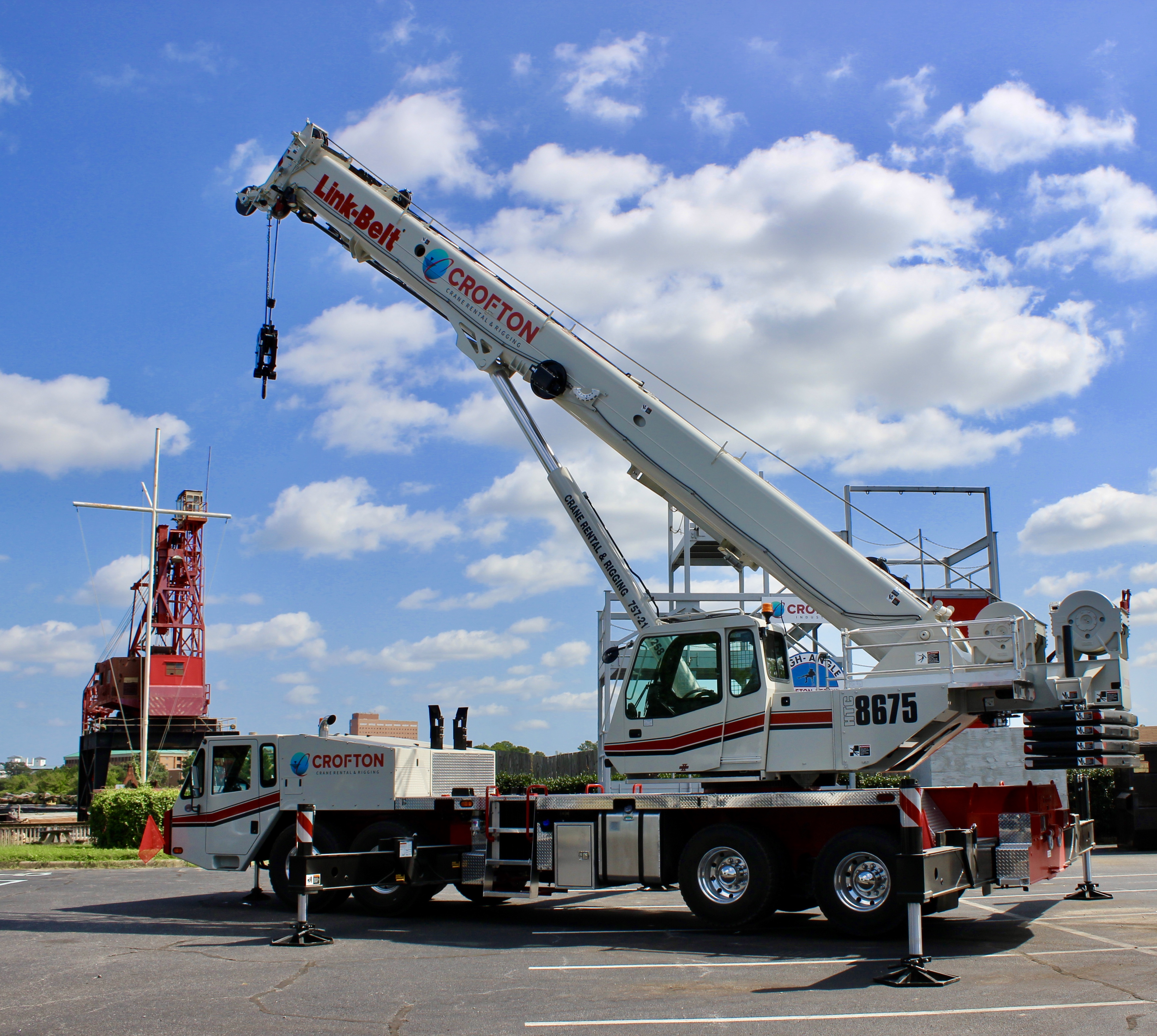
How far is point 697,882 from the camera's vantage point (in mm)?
11414

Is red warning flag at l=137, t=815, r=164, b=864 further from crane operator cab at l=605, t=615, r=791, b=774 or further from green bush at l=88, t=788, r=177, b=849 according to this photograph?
crane operator cab at l=605, t=615, r=791, b=774

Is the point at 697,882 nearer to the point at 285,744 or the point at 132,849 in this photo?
the point at 285,744

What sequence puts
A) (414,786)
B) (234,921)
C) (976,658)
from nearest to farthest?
1. (976,658)
2. (234,921)
3. (414,786)

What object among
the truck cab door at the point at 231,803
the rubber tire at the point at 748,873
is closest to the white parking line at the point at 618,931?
the rubber tire at the point at 748,873

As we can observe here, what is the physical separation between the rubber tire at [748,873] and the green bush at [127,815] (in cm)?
1552

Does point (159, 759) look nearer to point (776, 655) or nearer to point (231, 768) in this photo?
point (231, 768)

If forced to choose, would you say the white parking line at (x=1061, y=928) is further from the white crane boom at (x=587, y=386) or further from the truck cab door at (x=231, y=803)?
the truck cab door at (x=231, y=803)

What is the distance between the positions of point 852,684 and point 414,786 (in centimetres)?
596

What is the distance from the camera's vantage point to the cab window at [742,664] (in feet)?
38.4

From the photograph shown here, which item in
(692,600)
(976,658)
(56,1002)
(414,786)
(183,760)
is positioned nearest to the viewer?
(56,1002)

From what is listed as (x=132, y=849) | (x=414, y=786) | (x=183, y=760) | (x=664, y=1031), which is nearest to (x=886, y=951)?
(x=664, y=1031)

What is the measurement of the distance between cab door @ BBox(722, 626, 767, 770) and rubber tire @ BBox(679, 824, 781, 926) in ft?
2.40

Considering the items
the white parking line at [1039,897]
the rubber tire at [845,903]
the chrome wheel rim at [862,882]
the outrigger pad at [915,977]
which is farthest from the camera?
the white parking line at [1039,897]

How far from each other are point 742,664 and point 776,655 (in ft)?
1.50
